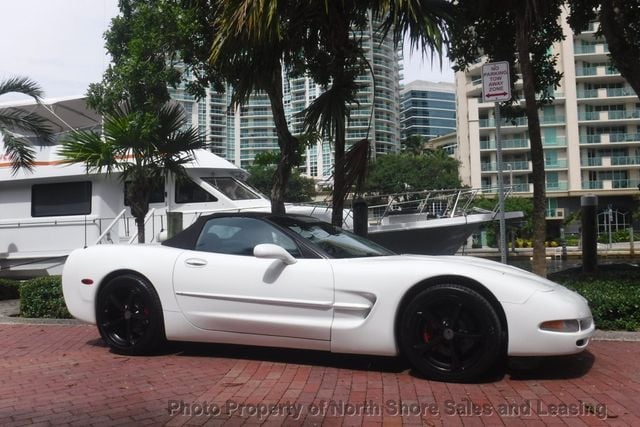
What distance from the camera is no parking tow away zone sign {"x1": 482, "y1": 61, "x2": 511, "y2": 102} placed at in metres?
6.44

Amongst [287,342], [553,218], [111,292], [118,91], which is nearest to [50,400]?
[111,292]

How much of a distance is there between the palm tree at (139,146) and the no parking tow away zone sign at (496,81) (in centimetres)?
436

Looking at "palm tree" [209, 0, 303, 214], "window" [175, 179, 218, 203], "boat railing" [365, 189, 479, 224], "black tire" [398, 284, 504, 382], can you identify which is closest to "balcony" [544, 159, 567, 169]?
"boat railing" [365, 189, 479, 224]

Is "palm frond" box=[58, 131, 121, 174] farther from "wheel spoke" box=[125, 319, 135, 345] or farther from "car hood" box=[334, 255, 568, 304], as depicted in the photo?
"car hood" box=[334, 255, 568, 304]

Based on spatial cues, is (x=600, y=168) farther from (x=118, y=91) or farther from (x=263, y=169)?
(x=118, y=91)

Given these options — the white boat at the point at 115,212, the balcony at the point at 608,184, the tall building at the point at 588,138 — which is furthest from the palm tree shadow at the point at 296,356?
the balcony at the point at 608,184

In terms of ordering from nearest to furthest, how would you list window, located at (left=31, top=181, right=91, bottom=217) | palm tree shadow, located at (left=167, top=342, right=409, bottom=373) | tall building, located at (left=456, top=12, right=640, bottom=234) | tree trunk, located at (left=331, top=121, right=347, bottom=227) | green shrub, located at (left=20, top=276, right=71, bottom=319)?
palm tree shadow, located at (left=167, top=342, right=409, bottom=373) → green shrub, located at (left=20, top=276, right=71, bottom=319) → tree trunk, located at (left=331, top=121, right=347, bottom=227) → window, located at (left=31, top=181, right=91, bottom=217) → tall building, located at (left=456, top=12, right=640, bottom=234)

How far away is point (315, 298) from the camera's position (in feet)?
14.4

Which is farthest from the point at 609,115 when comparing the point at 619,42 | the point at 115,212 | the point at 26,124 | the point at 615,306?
the point at 615,306

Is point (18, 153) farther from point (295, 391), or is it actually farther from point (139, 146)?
point (295, 391)

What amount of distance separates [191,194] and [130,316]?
6542 mm

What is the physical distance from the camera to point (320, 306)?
14.4 feet

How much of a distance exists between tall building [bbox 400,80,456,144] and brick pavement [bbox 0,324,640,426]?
140079 mm

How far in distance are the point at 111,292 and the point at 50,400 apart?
1394 mm
